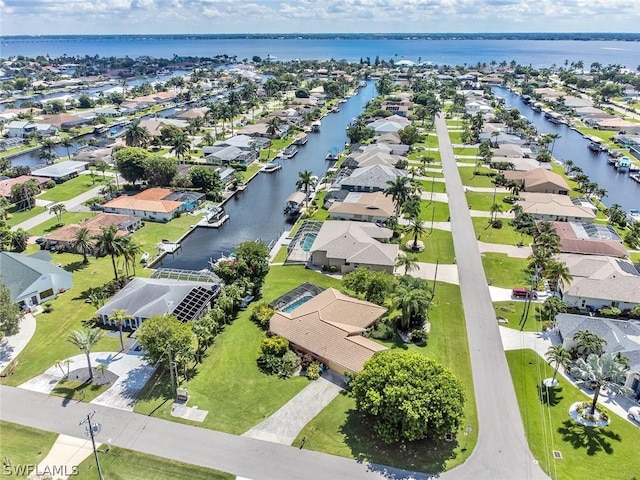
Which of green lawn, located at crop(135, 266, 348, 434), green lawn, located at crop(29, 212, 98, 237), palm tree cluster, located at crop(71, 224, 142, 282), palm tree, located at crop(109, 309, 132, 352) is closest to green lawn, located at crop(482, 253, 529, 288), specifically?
green lawn, located at crop(135, 266, 348, 434)

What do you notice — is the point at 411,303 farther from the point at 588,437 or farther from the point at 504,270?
the point at 504,270

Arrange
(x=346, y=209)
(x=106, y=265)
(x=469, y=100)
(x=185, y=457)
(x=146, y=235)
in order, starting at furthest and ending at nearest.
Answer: (x=469, y=100) < (x=346, y=209) < (x=146, y=235) < (x=106, y=265) < (x=185, y=457)

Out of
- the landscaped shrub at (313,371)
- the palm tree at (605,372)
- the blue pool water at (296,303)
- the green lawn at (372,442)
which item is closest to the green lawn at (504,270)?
the green lawn at (372,442)

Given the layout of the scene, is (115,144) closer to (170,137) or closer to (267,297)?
(170,137)

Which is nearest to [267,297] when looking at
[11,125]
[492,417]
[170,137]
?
[492,417]

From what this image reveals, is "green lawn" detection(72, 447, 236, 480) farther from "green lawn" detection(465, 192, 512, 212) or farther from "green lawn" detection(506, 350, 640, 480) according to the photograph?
"green lawn" detection(465, 192, 512, 212)

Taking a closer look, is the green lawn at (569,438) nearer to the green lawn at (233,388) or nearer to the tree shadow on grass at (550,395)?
the tree shadow on grass at (550,395)
